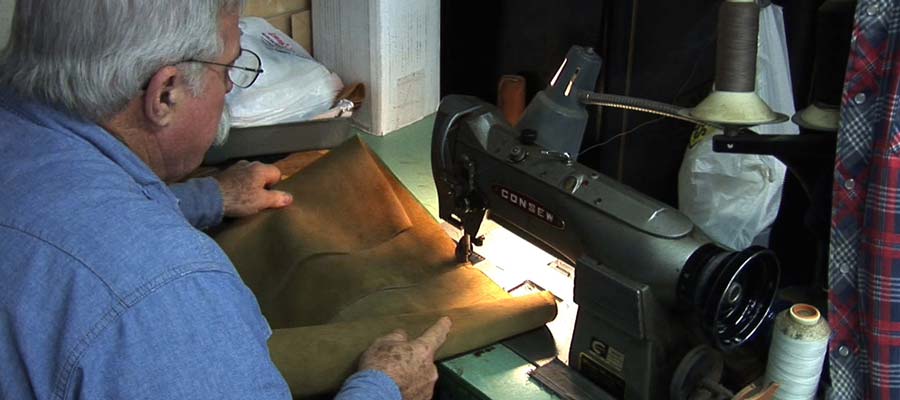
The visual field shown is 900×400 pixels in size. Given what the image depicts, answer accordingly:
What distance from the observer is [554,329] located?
1.43m

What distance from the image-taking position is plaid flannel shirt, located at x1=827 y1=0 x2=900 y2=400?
1.03 m

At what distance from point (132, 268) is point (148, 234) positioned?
5 cm

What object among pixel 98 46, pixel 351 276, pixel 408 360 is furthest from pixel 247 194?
pixel 98 46

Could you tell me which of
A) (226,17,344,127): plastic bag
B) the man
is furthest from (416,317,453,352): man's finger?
(226,17,344,127): plastic bag

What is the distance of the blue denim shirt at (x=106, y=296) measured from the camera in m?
0.91

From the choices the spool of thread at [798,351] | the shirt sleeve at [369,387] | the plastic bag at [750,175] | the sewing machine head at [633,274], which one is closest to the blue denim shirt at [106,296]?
the shirt sleeve at [369,387]

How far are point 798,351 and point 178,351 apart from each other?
0.73 meters

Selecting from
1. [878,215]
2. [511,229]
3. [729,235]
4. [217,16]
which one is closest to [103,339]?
[217,16]

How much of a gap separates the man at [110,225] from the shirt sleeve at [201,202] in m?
0.55

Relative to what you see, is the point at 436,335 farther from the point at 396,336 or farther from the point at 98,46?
the point at 98,46

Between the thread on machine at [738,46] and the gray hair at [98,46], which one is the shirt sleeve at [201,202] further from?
the thread on machine at [738,46]

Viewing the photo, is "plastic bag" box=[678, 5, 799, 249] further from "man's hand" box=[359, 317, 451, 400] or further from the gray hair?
the gray hair

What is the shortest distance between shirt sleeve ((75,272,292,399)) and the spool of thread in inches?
24.9

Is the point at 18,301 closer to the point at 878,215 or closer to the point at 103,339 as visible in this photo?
the point at 103,339
